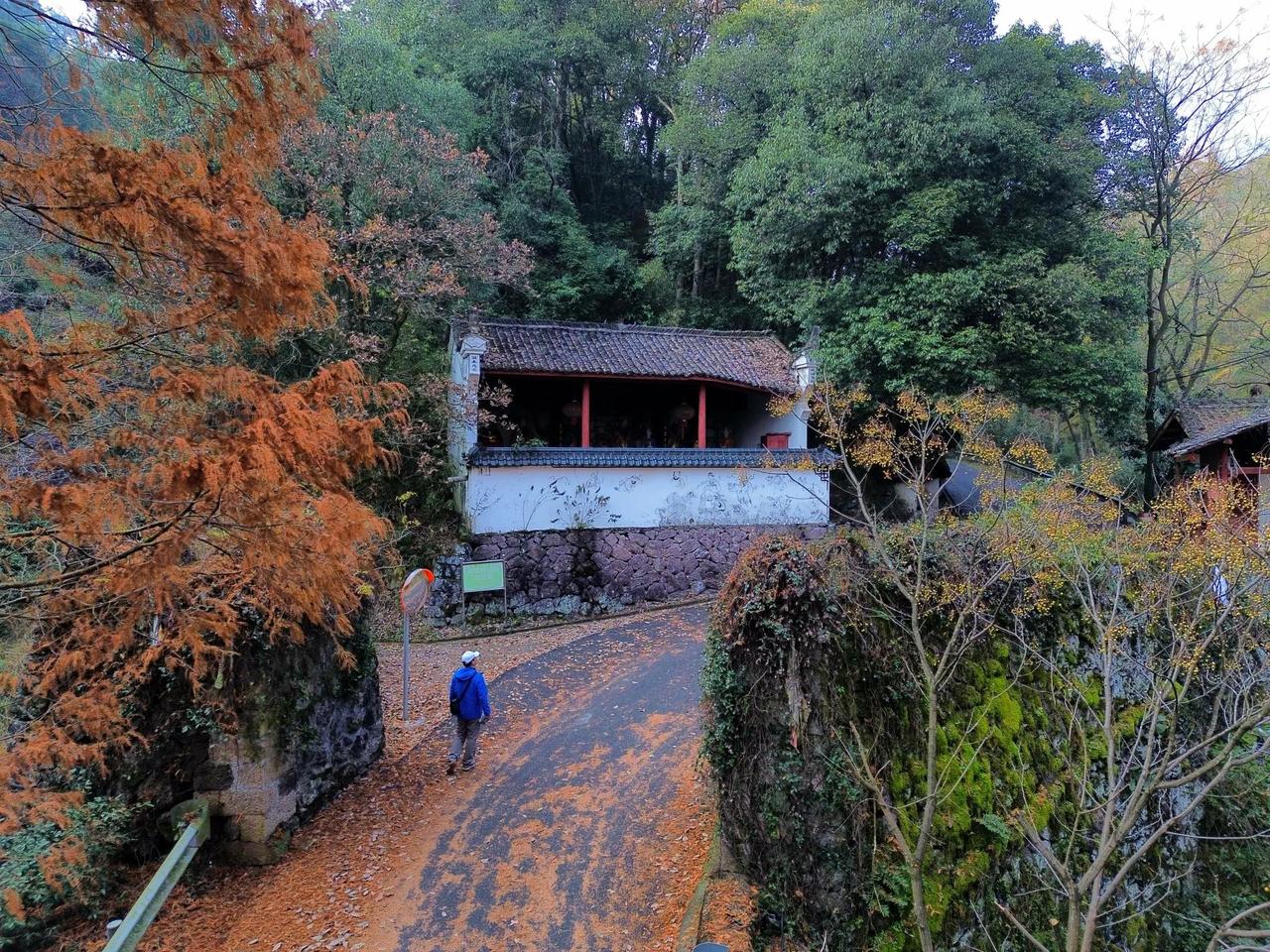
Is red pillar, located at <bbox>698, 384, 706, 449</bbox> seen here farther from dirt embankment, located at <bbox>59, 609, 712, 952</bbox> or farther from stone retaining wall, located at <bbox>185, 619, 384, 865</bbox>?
stone retaining wall, located at <bbox>185, 619, 384, 865</bbox>

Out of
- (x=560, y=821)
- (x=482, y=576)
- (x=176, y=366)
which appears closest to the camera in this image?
(x=176, y=366)

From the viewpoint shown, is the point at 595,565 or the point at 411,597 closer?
the point at 411,597

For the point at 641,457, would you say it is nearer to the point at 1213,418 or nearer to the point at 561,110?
the point at 1213,418

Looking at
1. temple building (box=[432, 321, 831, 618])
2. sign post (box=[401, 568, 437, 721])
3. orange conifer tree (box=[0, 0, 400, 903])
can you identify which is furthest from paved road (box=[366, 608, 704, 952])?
orange conifer tree (box=[0, 0, 400, 903])

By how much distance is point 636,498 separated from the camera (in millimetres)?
13195

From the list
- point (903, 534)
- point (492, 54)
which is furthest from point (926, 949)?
point (492, 54)

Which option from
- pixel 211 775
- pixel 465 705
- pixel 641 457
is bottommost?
pixel 211 775

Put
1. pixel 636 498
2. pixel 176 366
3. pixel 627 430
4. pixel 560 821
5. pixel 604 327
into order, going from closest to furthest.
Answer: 1. pixel 176 366
2. pixel 560 821
3. pixel 636 498
4. pixel 604 327
5. pixel 627 430

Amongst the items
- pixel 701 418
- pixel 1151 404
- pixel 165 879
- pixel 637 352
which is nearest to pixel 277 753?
pixel 165 879

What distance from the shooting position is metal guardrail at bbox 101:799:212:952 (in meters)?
4.42

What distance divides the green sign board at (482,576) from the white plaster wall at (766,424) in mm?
7599

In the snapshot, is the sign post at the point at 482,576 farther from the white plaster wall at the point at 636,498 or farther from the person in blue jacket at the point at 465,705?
the person in blue jacket at the point at 465,705

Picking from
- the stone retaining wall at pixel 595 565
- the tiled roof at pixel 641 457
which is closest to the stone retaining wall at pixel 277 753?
the stone retaining wall at pixel 595 565

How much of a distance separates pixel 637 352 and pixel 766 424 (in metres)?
4.33
